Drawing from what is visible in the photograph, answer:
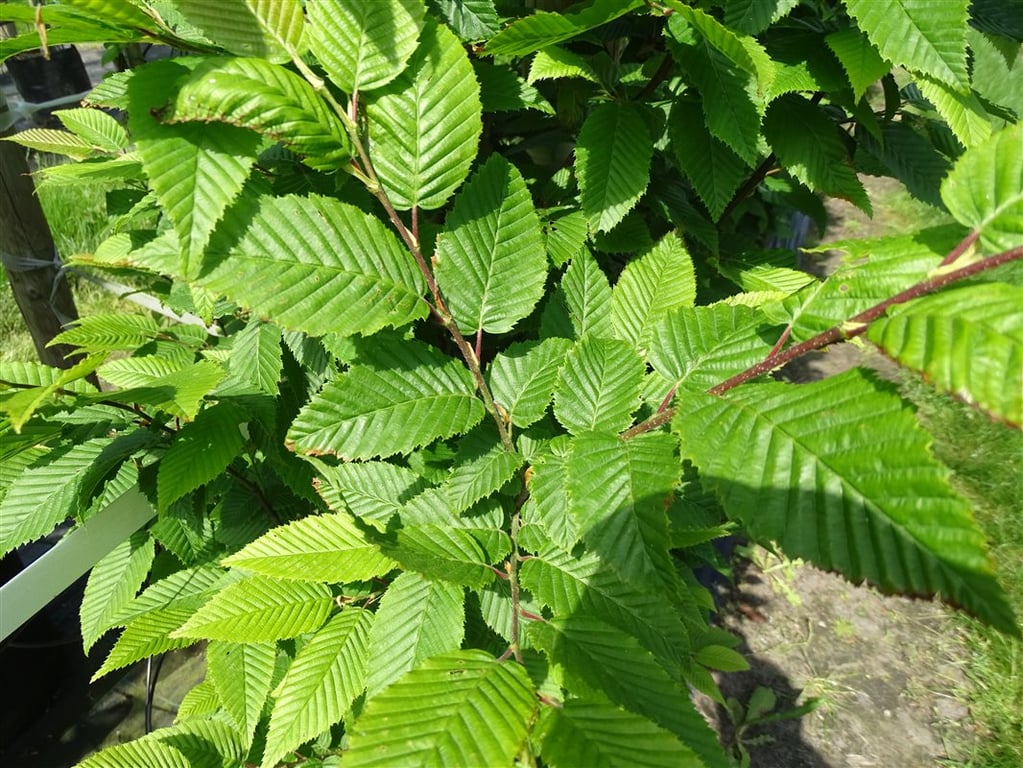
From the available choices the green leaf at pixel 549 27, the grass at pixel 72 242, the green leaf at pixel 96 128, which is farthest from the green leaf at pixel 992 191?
the grass at pixel 72 242

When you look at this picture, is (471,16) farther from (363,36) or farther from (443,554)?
(443,554)

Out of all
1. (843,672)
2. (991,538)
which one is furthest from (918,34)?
(991,538)

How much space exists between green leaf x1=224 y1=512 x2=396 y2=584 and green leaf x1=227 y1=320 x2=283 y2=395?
12.1 inches

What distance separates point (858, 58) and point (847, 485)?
79 centimetres

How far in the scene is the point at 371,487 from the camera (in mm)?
1114

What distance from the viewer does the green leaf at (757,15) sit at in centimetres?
105

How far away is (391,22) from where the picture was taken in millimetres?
799

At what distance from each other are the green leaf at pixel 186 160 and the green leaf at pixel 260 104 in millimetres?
22

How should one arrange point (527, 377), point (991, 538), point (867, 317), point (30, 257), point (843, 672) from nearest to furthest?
point (867, 317)
point (527, 377)
point (30, 257)
point (843, 672)
point (991, 538)

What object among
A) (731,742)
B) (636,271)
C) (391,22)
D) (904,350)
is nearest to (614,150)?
(636,271)

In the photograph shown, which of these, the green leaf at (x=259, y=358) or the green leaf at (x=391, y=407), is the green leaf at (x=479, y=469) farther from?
the green leaf at (x=259, y=358)

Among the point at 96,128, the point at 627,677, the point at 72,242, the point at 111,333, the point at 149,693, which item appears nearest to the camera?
the point at 627,677

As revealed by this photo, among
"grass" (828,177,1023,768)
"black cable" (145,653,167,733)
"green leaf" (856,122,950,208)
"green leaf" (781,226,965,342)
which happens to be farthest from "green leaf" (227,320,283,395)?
"grass" (828,177,1023,768)

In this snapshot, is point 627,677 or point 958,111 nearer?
point 627,677
